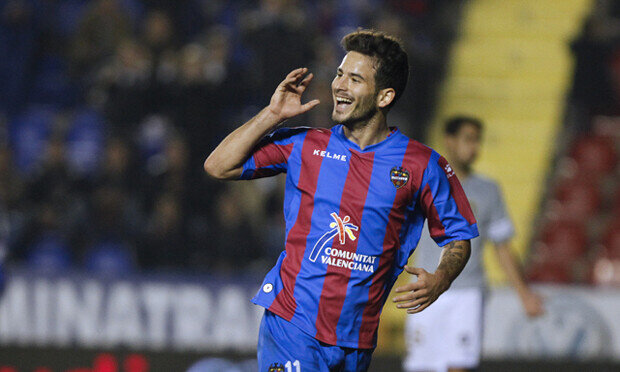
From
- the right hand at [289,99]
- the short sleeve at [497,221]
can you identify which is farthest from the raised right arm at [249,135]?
the short sleeve at [497,221]

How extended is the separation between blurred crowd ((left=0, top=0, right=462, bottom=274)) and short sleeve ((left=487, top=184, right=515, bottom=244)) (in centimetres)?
276

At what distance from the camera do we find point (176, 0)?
10.6m

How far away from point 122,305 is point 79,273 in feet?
1.53

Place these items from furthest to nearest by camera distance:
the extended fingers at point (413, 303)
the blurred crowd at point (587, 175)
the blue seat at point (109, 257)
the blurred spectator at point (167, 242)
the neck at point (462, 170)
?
the blurred crowd at point (587, 175)
the blue seat at point (109, 257)
the blurred spectator at point (167, 242)
the neck at point (462, 170)
the extended fingers at point (413, 303)

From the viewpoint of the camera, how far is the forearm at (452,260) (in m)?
3.73

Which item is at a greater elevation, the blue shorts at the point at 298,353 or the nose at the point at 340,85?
the nose at the point at 340,85

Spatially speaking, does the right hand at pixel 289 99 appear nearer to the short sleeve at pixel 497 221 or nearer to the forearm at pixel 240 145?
the forearm at pixel 240 145

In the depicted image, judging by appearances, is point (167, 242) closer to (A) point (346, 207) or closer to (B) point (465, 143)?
(B) point (465, 143)

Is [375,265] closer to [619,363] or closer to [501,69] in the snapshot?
[619,363]

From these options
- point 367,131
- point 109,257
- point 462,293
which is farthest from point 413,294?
point 109,257

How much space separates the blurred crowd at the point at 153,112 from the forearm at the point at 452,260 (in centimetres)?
462

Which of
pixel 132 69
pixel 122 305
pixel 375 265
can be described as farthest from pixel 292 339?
pixel 132 69

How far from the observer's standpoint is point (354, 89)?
12.5 feet

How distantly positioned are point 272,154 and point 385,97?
527 millimetres
